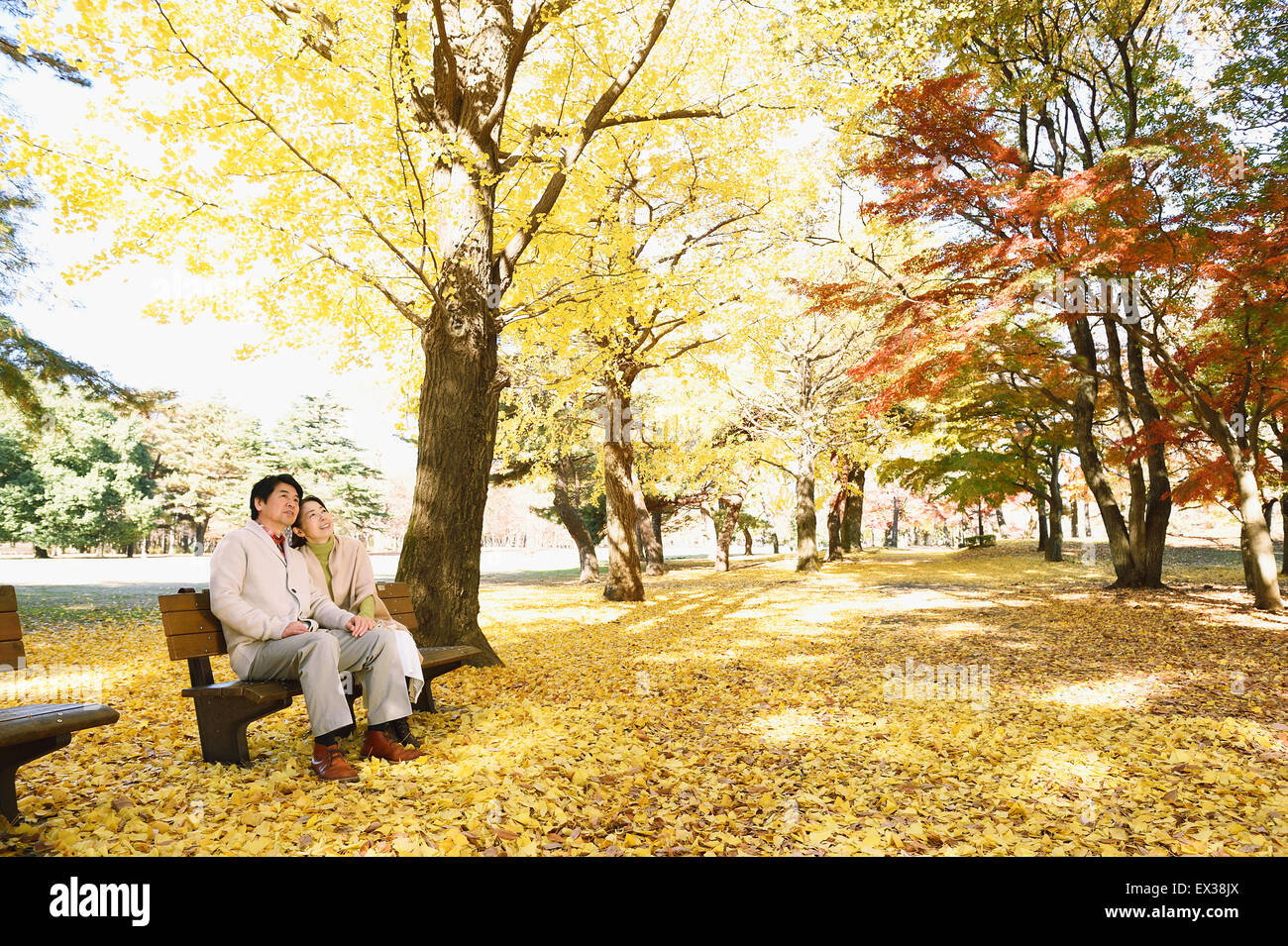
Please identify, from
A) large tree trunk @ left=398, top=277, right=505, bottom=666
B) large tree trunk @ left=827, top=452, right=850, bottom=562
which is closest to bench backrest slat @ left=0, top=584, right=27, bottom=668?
large tree trunk @ left=398, top=277, right=505, bottom=666

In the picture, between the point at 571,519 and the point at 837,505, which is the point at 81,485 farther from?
the point at 837,505

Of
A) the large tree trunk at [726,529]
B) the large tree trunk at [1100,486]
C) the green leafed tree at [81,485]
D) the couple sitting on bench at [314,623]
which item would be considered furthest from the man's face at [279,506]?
the green leafed tree at [81,485]

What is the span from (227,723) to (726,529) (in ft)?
59.6

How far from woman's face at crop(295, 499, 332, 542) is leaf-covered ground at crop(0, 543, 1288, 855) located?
117 cm

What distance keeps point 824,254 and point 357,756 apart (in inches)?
545

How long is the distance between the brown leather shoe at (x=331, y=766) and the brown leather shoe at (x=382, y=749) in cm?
20

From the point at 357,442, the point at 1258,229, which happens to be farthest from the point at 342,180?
the point at 357,442

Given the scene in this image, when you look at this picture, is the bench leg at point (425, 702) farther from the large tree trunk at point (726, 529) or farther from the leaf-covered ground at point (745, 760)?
the large tree trunk at point (726, 529)

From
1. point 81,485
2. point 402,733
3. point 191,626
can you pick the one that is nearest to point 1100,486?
point 402,733

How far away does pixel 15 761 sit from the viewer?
2715 millimetres

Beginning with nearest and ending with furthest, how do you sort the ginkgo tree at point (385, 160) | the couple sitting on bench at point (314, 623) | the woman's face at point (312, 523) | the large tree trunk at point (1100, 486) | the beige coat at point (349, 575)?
the couple sitting on bench at point (314, 623)
the woman's face at point (312, 523)
the beige coat at point (349, 575)
the ginkgo tree at point (385, 160)
the large tree trunk at point (1100, 486)

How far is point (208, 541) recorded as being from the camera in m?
42.9

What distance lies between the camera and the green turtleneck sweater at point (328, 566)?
4.06m

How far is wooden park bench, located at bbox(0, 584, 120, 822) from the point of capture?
2.55 meters
